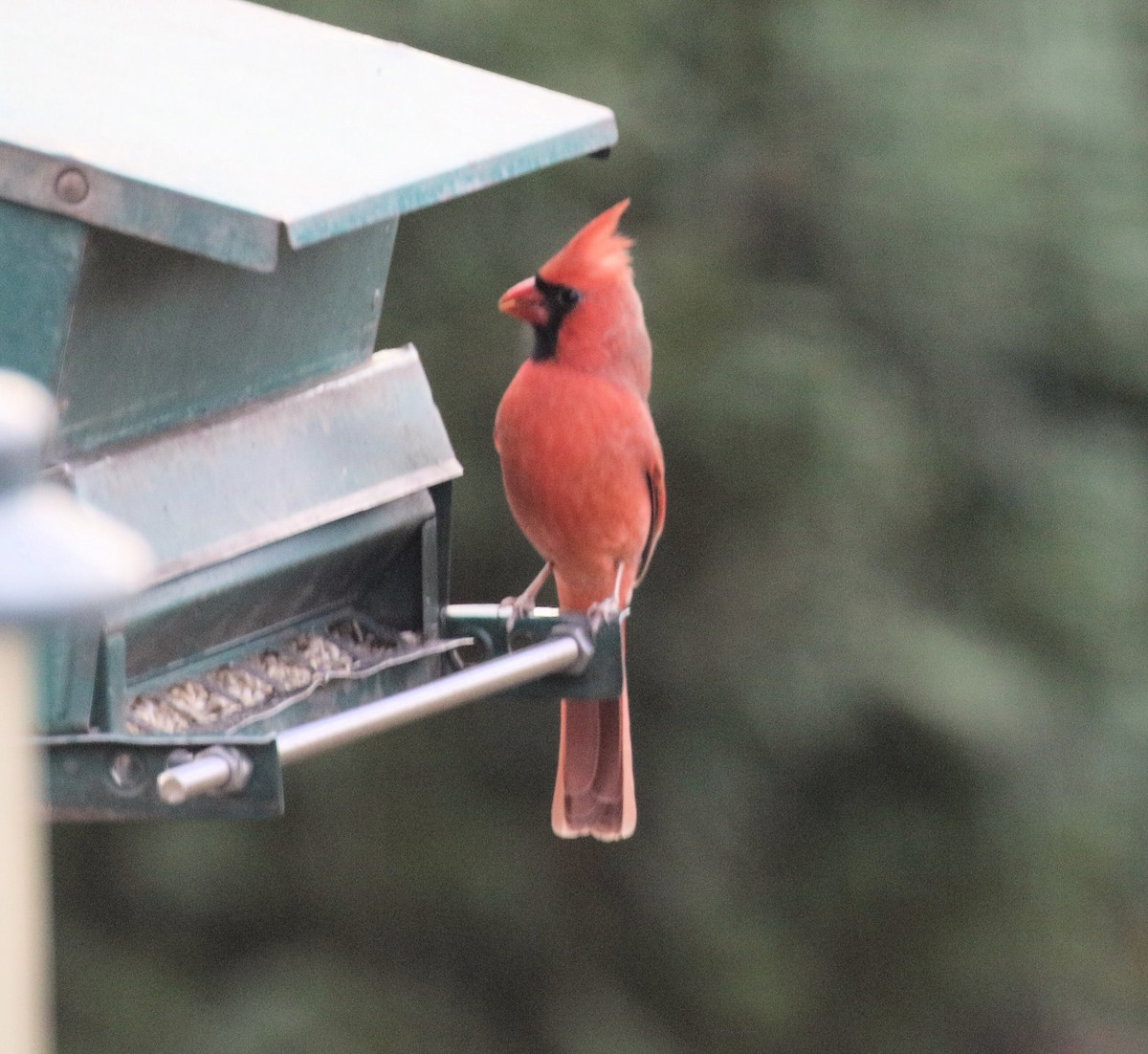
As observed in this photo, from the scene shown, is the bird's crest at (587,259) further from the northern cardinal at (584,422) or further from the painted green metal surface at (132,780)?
the painted green metal surface at (132,780)

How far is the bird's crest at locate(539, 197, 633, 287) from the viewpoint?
11.4 feet

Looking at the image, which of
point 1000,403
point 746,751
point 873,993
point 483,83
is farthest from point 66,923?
point 483,83

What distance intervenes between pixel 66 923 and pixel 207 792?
3.16 metres

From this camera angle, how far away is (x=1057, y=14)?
Result: 15.0ft

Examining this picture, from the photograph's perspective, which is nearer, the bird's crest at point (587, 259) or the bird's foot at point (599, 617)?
the bird's foot at point (599, 617)

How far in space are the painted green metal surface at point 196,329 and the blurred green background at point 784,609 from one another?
1.27 m

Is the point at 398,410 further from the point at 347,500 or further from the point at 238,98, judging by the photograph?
the point at 238,98

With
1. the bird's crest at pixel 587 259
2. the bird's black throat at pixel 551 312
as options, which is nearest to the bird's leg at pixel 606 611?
the bird's black throat at pixel 551 312

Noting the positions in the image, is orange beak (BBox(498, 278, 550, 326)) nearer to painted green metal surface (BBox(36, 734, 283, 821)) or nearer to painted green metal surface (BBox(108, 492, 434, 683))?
painted green metal surface (BBox(108, 492, 434, 683))

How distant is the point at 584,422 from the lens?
3.65m

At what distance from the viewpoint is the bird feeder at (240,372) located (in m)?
2.45

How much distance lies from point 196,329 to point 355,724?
71cm

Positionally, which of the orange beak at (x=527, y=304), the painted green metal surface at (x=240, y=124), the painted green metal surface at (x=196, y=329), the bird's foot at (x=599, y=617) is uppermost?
the painted green metal surface at (x=240, y=124)

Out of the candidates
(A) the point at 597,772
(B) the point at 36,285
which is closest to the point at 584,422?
(A) the point at 597,772
